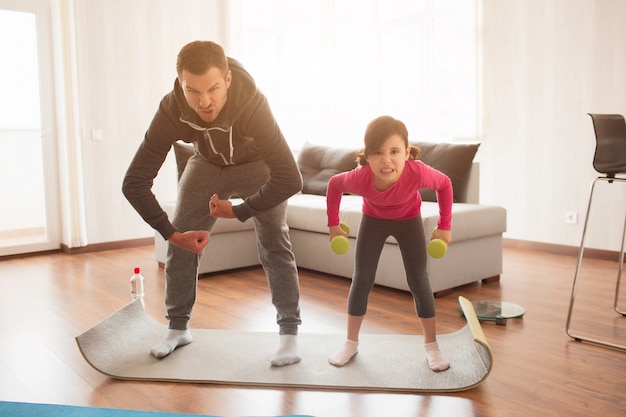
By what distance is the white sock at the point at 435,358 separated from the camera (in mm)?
2176

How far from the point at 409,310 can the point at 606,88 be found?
2.41 m

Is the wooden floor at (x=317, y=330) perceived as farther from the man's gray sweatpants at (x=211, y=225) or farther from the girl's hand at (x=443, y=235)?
the girl's hand at (x=443, y=235)

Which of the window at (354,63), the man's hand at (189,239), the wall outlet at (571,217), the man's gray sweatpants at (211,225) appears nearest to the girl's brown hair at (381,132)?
the man's gray sweatpants at (211,225)

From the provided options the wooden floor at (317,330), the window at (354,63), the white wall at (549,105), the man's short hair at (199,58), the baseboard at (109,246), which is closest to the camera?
the man's short hair at (199,58)

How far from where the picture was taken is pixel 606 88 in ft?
13.9

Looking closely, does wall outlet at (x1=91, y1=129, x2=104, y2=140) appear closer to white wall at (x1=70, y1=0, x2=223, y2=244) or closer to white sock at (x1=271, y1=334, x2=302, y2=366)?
white wall at (x1=70, y1=0, x2=223, y2=244)

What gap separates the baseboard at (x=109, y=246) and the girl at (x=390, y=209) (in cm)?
341

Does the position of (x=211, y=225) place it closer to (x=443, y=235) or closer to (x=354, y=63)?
(x=443, y=235)

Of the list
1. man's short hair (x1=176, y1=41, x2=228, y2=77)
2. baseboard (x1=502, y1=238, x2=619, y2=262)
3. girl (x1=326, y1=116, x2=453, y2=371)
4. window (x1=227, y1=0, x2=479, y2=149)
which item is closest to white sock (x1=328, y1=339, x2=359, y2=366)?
girl (x1=326, y1=116, x2=453, y2=371)

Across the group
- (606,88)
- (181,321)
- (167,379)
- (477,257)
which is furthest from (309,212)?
(606,88)

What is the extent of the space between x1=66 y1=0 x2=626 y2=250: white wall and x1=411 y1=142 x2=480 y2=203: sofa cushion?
114 centimetres

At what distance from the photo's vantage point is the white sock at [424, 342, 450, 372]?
218 centimetres

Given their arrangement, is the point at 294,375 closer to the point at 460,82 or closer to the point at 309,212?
the point at 309,212

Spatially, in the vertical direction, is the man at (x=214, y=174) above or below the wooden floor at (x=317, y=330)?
above
